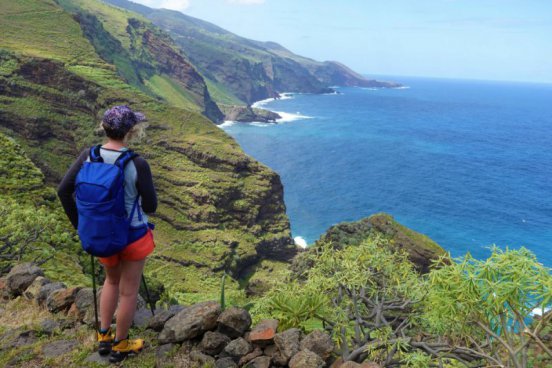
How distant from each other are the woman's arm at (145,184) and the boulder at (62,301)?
15.3ft

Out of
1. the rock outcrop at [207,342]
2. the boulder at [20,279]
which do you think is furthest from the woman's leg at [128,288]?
the boulder at [20,279]

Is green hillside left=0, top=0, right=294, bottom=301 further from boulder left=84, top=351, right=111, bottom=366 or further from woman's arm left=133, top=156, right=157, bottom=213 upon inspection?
woman's arm left=133, top=156, right=157, bottom=213

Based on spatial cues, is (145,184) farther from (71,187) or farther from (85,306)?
(85,306)

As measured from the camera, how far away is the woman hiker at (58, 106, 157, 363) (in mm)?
4879

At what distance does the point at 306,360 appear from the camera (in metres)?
5.81

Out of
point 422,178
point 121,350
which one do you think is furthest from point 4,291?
point 422,178

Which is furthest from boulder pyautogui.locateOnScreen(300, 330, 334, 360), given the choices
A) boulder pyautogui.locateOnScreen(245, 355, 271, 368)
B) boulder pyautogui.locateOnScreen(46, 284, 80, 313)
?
boulder pyautogui.locateOnScreen(46, 284, 80, 313)

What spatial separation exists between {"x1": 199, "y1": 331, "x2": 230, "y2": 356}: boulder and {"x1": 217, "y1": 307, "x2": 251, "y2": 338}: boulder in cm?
13

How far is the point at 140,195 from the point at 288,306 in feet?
12.9

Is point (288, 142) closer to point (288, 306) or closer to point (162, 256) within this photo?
point (162, 256)

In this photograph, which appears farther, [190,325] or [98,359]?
[190,325]

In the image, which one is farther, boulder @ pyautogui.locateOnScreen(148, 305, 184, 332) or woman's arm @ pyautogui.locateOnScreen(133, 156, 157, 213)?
boulder @ pyautogui.locateOnScreen(148, 305, 184, 332)

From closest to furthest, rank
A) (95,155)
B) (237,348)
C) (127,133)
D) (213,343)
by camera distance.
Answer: (95,155), (127,133), (237,348), (213,343)

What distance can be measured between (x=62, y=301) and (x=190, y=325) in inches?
143
